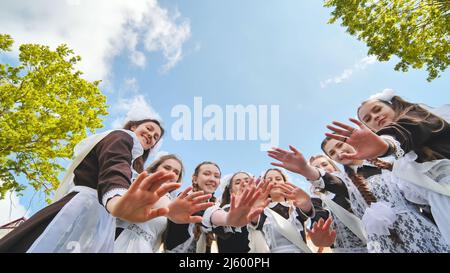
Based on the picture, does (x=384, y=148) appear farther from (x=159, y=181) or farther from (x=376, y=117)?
(x=159, y=181)

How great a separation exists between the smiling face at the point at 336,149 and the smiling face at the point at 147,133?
8.76ft

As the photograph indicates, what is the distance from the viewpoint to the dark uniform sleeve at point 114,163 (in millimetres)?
2037

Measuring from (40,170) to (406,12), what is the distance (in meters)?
10.0

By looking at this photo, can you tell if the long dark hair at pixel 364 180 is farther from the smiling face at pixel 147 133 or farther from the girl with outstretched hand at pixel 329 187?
the smiling face at pixel 147 133

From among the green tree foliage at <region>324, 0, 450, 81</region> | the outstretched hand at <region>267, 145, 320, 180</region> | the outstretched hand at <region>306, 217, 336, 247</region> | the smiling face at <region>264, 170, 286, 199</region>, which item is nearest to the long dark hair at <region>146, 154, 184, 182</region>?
the outstretched hand at <region>267, 145, 320, 180</region>

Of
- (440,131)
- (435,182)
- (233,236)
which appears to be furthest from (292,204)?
(440,131)

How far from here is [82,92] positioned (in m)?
7.59

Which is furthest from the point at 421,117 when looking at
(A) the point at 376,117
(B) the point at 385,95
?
(B) the point at 385,95

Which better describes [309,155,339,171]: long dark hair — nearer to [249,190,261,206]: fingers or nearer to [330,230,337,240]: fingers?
[330,230,337,240]: fingers

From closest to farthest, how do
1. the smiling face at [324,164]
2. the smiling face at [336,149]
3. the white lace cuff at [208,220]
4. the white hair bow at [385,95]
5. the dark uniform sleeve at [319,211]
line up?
the white lace cuff at [208,220] < the white hair bow at [385,95] < the dark uniform sleeve at [319,211] < the smiling face at [336,149] < the smiling face at [324,164]

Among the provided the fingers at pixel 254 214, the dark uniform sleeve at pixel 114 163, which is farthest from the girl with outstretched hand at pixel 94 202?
the fingers at pixel 254 214

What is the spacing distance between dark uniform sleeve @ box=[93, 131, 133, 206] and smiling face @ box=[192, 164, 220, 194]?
4.53ft

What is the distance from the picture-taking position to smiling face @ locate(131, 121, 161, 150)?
3250mm

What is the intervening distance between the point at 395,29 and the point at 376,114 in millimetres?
3660
